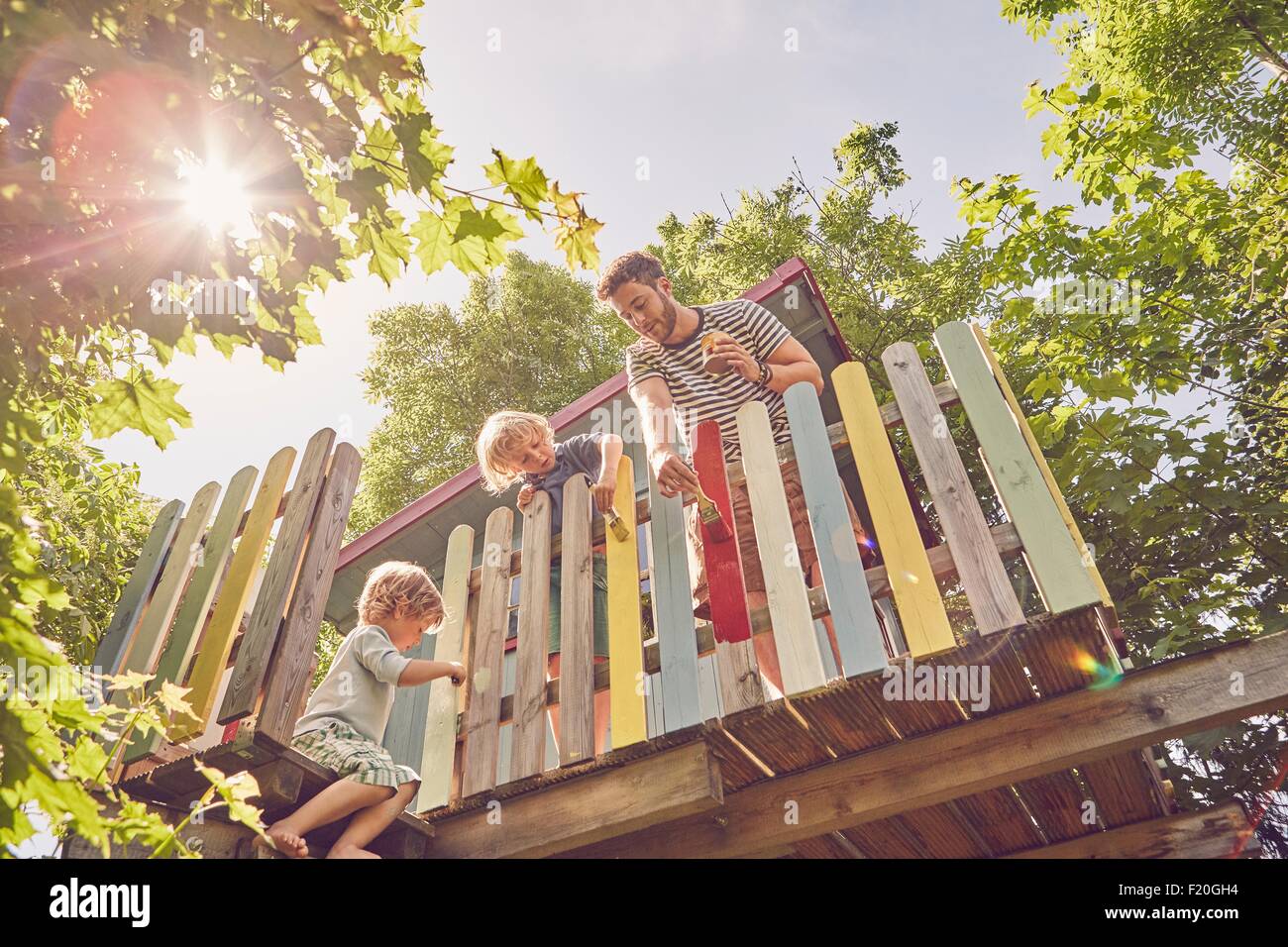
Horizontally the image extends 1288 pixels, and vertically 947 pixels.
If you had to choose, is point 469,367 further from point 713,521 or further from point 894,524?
point 894,524

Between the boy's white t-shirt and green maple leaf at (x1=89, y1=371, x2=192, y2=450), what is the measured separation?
1135 millimetres

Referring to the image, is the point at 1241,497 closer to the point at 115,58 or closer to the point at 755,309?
the point at 755,309

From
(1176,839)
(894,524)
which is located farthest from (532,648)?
(1176,839)

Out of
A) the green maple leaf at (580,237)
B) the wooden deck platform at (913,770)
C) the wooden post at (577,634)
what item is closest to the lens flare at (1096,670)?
the wooden deck platform at (913,770)

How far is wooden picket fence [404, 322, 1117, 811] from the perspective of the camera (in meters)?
2.73

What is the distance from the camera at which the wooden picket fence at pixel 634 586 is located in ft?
9.05

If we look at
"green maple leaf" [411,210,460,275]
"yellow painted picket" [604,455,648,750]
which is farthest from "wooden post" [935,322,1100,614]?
"green maple leaf" [411,210,460,275]

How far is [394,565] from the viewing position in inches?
148

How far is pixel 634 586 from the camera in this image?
345cm

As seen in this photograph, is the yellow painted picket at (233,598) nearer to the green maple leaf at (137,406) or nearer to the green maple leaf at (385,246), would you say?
the green maple leaf at (137,406)

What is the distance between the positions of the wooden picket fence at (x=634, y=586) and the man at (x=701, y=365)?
426 mm

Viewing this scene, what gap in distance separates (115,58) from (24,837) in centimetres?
151

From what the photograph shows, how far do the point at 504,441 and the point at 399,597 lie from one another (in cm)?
105
